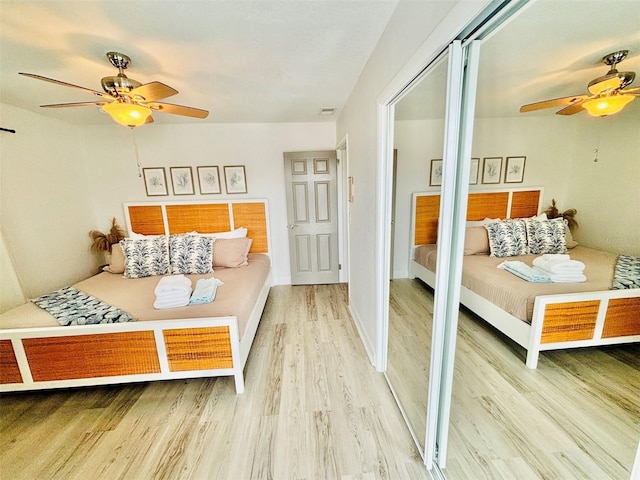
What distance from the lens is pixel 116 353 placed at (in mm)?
1825

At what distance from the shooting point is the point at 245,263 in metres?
3.21

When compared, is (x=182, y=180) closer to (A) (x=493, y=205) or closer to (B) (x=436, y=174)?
(B) (x=436, y=174)

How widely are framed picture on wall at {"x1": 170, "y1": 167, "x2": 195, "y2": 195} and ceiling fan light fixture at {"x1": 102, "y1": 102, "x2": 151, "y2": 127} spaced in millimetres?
1765

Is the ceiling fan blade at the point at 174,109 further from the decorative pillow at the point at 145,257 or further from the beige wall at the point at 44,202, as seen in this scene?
the beige wall at the point at 44,202

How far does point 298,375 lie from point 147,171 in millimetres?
3257

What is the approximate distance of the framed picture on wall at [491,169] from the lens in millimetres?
960

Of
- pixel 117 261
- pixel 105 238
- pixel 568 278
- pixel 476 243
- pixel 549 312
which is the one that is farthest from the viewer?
pixel 105 238

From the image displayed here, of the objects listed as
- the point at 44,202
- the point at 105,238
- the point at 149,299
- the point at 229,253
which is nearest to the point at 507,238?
the point at 149,299

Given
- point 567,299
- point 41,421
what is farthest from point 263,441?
point 567,299

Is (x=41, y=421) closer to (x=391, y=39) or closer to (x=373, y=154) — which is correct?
(x=373, y=154)

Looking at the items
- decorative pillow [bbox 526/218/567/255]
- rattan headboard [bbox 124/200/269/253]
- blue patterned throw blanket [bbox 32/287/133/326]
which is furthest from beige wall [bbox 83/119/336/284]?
decorative pillow [bbox 526/218/567/255]

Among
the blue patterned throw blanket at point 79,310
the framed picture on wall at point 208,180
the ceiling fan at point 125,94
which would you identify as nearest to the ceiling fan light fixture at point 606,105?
the ceiling fan at point 125,94

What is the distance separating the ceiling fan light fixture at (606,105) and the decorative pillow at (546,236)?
30 cm

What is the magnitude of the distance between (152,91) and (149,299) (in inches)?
63.4
